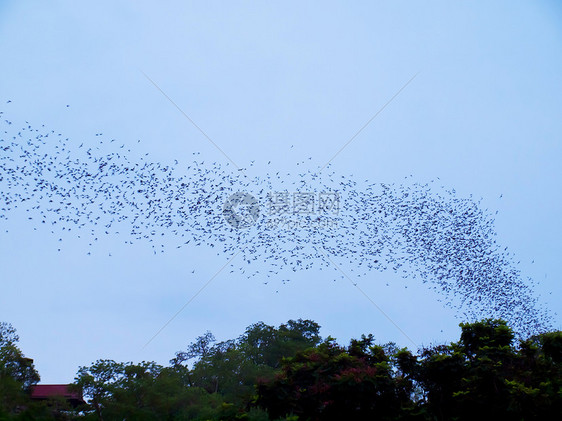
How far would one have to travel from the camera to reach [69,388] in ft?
117

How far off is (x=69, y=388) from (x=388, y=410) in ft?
79.2

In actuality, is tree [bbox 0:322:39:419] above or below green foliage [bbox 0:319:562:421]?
above

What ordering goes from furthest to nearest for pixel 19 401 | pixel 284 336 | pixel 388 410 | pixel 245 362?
pixel 284 336 < pixel 245 362 < pixel 19 401 < pixel 388 410

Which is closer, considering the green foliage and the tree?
the green foliage

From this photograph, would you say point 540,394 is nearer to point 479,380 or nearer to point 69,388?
point 479,380

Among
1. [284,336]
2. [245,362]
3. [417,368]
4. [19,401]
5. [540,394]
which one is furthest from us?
[284,336]

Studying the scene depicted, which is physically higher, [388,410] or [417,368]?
[417,368]

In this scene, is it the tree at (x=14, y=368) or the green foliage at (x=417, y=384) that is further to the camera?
the tree at (x=14, y=368)

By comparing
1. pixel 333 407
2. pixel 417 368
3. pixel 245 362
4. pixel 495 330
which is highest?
pixel 245 362

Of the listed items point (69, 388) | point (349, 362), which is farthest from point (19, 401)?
point (349, 362)

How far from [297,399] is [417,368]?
5.11 meters

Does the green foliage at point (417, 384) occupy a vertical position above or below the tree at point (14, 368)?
below

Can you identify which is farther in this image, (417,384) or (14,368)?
(14,368)

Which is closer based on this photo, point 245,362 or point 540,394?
point 540,394
